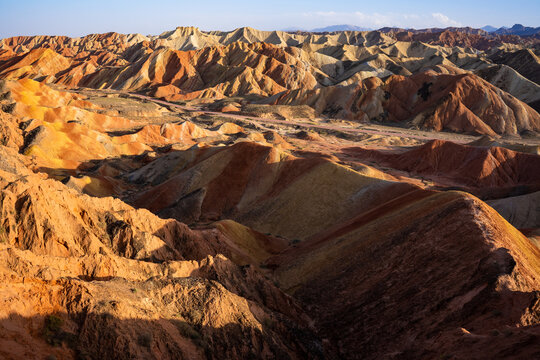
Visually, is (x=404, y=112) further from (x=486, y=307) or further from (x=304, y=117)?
(x=486, y=307)

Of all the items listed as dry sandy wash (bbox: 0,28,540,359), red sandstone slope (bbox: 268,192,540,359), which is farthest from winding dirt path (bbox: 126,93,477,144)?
red sandstone slope (bbox: 268,192,540,359)

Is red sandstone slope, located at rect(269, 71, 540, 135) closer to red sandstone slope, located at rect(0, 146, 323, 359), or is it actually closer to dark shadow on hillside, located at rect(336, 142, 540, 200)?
dark shadow on hillside, located at rect(336, 142, 540, 200)

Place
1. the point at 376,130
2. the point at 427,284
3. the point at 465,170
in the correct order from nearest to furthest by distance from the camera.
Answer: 1. the point at 427,284
2. the point at 465,170
3. the point at 376,130

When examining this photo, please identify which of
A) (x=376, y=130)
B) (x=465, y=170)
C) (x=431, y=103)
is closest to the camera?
(x=465, y=170)

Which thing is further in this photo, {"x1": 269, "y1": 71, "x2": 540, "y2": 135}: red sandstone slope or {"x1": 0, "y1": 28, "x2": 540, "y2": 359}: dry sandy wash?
{"x1": 269, "y1": 71, "x2": 540, "y2": 135}: red sandstone slope

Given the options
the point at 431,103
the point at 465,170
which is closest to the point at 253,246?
the point at 465,170

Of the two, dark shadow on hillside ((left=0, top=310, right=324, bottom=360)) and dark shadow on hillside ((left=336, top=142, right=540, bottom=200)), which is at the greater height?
dark shadow on hillside ((left=0, top=310, right=324, bottom=360))

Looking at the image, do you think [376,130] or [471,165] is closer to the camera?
[471,165]

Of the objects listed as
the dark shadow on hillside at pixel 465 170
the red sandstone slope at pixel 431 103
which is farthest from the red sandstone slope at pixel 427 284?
the red sandstone slope at pixel 431 103

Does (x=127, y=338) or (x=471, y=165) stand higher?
(x=127, y=338)

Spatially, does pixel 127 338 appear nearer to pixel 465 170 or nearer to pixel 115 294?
pixel 115 294

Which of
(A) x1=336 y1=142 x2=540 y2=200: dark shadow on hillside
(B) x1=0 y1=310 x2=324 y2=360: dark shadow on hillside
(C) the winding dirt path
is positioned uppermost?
(B) x1=0 y1=310 x2=324 y2=360: dark shadow on hillside

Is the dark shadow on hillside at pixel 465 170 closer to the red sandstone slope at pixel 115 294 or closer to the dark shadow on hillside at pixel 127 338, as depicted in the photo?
the red sandstone slope at pixel 115 294

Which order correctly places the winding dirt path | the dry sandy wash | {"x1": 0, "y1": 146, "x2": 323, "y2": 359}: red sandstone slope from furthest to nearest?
the winding dirt path, the dry sandy wash, {"x1": 0, "y1": 146, "x2": 323, "y2": 359}: red sandstone slope
